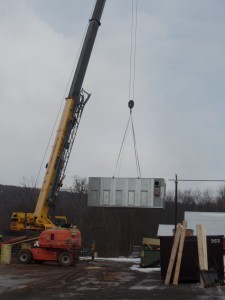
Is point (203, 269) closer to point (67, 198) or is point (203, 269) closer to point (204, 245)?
point (204, 245)

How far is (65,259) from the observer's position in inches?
1057

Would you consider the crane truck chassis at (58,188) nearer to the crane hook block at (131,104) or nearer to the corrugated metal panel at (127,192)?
the corrugated metal panel at (127,192)

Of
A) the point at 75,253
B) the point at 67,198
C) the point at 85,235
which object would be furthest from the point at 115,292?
the point at 67,198

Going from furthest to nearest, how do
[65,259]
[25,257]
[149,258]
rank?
[149,258]
[25,257]
[65,259]

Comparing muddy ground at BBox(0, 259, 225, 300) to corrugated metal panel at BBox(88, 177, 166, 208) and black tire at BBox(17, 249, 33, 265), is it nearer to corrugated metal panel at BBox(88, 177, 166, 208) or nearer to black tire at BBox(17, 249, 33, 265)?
corrugated metal panel at BBox(88, 177, 166, 208)

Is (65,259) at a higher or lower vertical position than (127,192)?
lower

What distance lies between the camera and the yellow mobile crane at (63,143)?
92.2 ft

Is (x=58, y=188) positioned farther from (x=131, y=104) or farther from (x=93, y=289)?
(x=93, y=289)

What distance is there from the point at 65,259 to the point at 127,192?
5247mm

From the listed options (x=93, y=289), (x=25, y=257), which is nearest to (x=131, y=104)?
(x=25, y=257)

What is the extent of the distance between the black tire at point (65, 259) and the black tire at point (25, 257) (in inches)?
Answer: 71.6

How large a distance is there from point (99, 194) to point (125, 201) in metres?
1.55

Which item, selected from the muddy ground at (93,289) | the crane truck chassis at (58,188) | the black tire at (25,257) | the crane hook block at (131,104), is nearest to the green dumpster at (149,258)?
the crane truck chassis at (58,188)

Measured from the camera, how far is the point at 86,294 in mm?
14281
